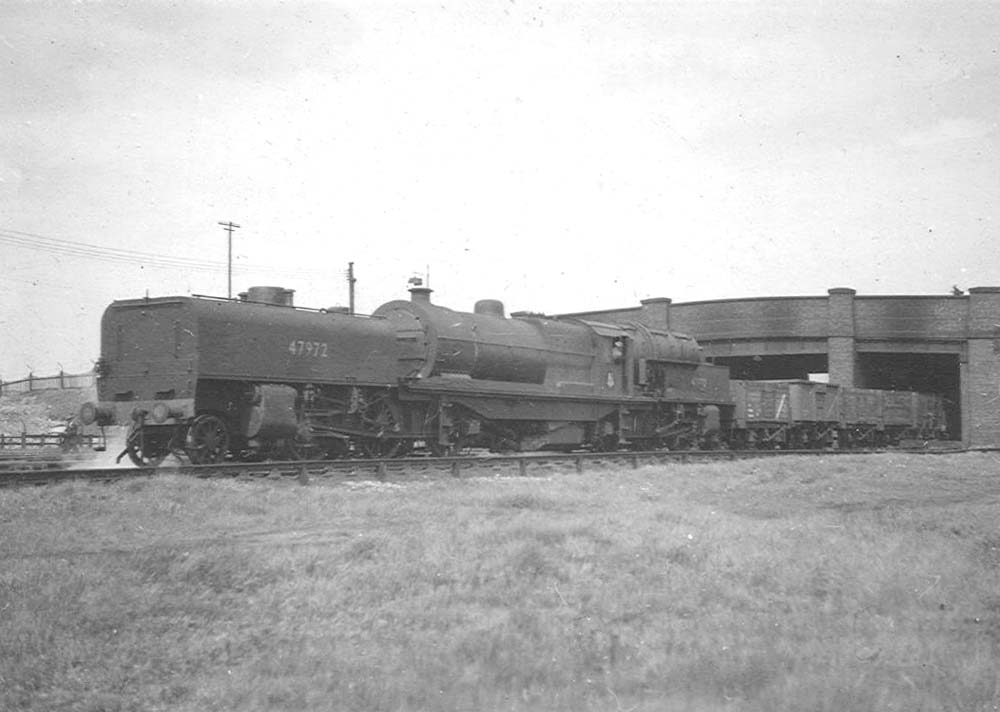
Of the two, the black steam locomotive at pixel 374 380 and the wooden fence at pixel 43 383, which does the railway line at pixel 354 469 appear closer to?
the black steam locomotive at pixel 374 380

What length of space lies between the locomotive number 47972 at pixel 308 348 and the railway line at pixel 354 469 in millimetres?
2028

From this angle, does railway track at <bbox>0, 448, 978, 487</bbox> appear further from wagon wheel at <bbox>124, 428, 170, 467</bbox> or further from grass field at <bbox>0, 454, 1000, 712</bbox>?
grass field at <bbox>0, 454, 1000, 712</bbox>

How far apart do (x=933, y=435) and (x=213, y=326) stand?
3855 cm

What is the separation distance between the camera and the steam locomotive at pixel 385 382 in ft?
47.1

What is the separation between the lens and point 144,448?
571 inches

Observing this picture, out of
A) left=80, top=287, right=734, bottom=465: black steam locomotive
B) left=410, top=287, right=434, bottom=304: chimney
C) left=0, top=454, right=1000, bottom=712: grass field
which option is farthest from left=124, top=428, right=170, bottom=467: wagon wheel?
left=410, top=287, right=434, bottom=304: chimney

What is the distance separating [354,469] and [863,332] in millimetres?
27722

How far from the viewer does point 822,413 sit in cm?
3156

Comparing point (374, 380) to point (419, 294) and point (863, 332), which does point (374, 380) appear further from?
point (863, 332)

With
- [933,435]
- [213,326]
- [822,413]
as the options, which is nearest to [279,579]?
[213,326]

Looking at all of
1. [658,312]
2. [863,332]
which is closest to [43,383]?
[658,312]

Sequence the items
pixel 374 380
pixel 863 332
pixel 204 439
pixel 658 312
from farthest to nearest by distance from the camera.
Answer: pixel 658 312, pixel 863 332, pixel 374 380, pixel 204 439

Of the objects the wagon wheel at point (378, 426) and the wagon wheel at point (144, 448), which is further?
the wagon wheel at point (378, 426)

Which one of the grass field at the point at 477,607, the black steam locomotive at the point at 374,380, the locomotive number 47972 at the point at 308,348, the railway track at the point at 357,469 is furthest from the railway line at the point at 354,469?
the locomotive number 47972 at the point at 308,348
